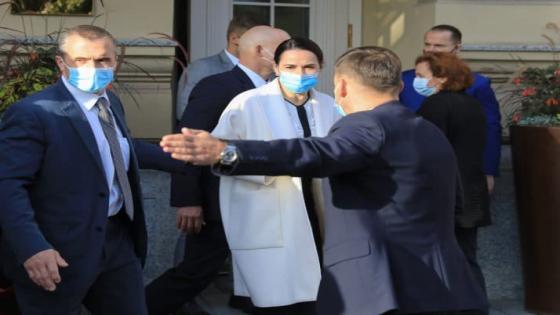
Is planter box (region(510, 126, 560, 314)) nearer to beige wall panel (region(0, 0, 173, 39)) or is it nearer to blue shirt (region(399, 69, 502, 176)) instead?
blue shirt (region(399, 69, 502, 176))

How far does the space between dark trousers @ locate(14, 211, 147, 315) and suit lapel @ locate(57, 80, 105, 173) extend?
12.9 inches

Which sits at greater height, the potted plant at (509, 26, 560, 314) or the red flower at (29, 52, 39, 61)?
the red flower at (29, 52, 39, 61)

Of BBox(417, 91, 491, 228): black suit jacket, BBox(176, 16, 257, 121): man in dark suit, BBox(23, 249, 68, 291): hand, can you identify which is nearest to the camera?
BBox(23, 249, 68, 291): hand

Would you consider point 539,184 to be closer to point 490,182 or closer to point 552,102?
point 490,182

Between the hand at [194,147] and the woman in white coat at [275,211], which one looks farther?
the woman in white coat at [275,211]

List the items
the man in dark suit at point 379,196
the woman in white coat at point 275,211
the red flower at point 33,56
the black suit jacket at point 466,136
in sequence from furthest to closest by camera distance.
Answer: the red flower at point 33,56, the black suit jacket at point 466,136, the woman in white coat at point 275,211, the man in dark suit at point 379,196

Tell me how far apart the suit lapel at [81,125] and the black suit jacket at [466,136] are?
2.07 meters

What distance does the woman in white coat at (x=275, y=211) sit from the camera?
16.6 feet

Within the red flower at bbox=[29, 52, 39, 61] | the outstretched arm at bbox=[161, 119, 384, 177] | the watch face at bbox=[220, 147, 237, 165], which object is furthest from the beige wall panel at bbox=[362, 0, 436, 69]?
the watch face at bbox=[220, 147, 237, 165]

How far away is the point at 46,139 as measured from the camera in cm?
418

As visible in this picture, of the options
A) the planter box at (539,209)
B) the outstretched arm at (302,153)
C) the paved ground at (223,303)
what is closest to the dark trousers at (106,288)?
the outstretched arm at (302,153)

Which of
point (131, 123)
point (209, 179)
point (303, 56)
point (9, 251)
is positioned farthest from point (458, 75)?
point (9, 251)

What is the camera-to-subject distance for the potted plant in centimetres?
635

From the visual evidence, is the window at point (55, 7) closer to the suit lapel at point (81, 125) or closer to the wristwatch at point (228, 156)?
the suit lapel at point (81, 125)
